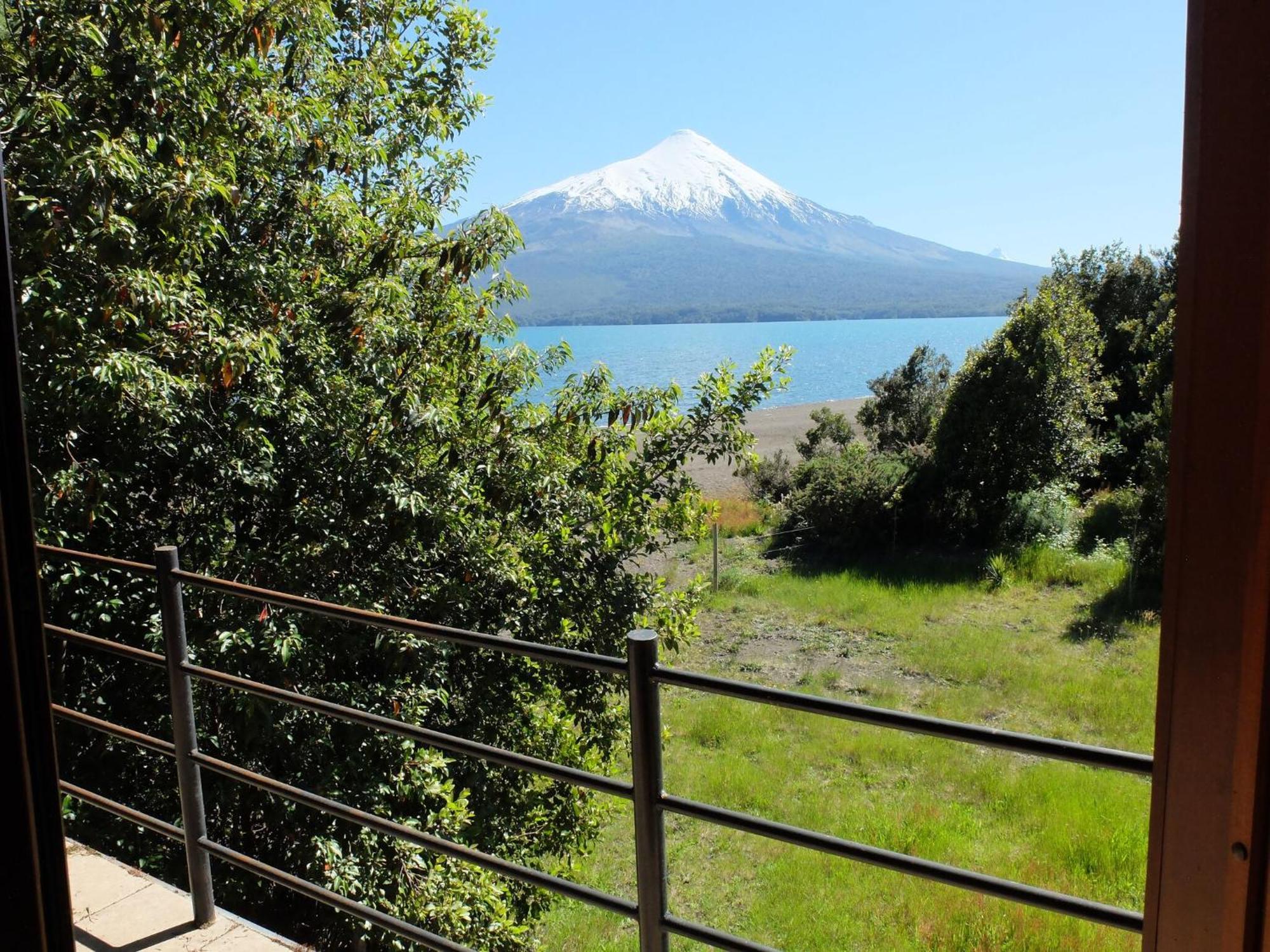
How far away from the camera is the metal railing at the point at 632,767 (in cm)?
133

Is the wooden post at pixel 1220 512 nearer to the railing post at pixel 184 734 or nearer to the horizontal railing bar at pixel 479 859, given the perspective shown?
the horizontal railing bar at pixel 479 859

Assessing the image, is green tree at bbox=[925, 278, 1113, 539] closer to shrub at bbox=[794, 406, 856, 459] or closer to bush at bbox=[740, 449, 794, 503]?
shrub at bbox=[794, 406, 856, 459]

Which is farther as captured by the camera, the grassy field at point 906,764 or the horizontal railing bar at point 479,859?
the grassy field at point 906,764

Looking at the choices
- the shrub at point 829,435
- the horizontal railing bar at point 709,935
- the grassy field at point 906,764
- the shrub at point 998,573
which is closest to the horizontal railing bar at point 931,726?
the horizontal railing bar at point 709,935

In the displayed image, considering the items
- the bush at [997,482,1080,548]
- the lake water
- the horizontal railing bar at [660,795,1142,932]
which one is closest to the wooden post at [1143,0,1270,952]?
the horizontal railing bar at [660,795,1142,932]

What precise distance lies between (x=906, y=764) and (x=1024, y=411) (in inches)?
353

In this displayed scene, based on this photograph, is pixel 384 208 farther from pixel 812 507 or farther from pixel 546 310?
pixel 546 310

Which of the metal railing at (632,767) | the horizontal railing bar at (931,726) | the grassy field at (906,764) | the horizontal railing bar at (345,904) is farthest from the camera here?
the grassy field at (906,764)

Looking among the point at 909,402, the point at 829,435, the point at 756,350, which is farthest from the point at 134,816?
the point at 756,350

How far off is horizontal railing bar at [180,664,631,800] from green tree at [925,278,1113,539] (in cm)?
1769

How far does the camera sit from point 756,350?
4150 cm

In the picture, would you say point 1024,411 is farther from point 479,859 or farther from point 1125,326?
point 479,859

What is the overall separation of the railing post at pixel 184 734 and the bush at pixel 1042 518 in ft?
59.3

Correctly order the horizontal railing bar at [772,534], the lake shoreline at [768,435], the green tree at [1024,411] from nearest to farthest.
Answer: the green tree at [1024,411]
the horizontal railing bar at [772,534]
the lake shoreline at [768,435]
